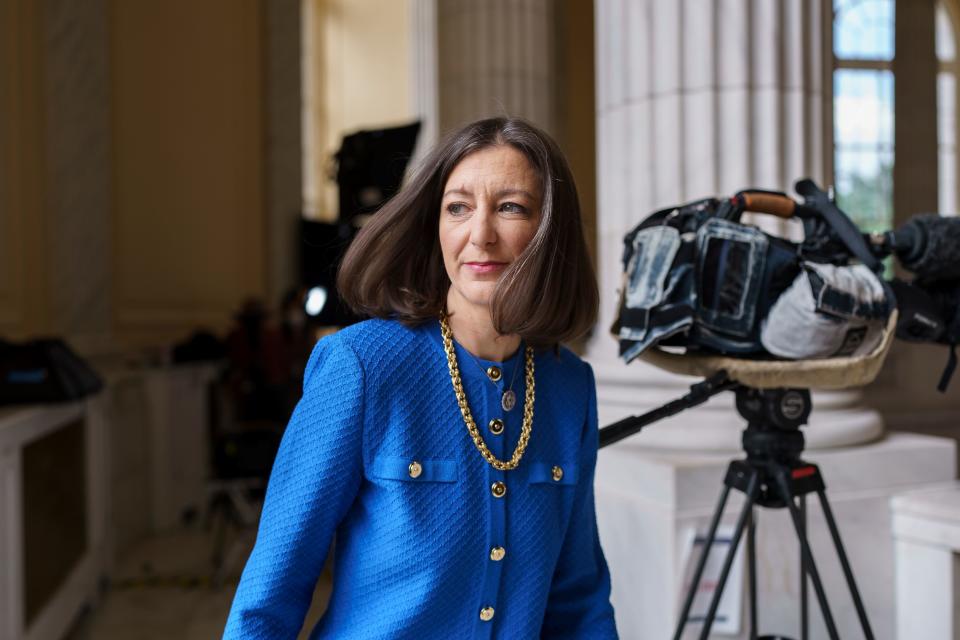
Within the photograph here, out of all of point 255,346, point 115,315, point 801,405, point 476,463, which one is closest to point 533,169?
point 476,463

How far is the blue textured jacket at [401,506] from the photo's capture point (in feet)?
4.06

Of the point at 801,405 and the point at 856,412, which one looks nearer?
the point at 801,405

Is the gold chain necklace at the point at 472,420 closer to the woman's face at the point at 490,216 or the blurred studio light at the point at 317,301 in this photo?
the woman's face at the point at 490,216

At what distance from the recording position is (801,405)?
6.56ft

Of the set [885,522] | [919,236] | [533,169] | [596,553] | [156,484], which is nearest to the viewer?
[533,169]

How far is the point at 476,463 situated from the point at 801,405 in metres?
0.98

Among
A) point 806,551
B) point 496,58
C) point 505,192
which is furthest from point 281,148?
point 505,192

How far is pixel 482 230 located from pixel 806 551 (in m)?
1.09

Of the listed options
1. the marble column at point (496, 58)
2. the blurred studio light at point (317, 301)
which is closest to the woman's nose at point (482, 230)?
the blurred studio light at point (317, 301)

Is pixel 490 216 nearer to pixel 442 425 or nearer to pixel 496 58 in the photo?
pixel 442 425

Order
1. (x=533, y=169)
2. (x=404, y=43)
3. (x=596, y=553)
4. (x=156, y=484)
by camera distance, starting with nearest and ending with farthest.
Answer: (x=533, y=169) → (x=596, y=553) → (x=156, y=484) → (x=404, y=43)

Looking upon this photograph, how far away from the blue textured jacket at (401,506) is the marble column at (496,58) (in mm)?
5939

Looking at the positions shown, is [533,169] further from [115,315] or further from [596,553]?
[115,315]

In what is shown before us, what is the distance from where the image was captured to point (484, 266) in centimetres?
128
